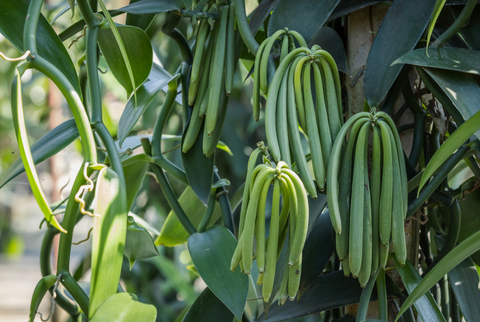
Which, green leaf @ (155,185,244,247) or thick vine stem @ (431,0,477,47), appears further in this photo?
green leaf @ (155,185,244,247)

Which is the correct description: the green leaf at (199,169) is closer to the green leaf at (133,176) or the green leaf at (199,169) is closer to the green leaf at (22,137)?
the green leaf at (133,176)

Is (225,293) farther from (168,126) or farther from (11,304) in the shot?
(11,304)

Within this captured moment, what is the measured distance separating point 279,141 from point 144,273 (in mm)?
1290

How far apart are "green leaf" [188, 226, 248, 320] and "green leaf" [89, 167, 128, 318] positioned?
0.13 metres

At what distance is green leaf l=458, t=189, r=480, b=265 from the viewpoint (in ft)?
1.34

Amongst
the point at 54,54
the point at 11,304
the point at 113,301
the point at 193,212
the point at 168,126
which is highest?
the point at 54,54

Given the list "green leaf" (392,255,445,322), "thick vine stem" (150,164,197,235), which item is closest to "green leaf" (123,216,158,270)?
"thick vine stem" (150,164,197,235)

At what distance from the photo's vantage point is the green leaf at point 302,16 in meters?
0.35

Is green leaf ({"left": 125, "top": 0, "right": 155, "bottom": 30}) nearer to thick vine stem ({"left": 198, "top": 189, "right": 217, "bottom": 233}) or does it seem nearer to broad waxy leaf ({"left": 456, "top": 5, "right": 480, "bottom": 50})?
thick vine stem ({"left": 198, "top": 189, "right": 217, "bottom": 233})

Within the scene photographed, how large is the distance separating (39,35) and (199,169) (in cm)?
19

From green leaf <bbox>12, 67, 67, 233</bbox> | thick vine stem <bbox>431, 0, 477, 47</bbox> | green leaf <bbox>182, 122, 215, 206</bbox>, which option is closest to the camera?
green leaf <bbox>12, 67, 67, 233</bbox>

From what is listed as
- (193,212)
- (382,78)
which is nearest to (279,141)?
(382,78)

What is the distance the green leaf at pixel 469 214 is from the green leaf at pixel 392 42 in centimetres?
15

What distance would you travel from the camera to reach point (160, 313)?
140 cm
